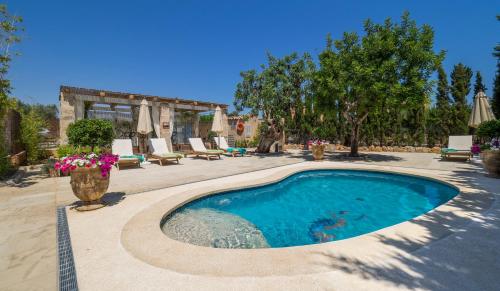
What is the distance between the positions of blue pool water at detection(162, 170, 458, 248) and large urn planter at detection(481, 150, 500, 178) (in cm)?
201

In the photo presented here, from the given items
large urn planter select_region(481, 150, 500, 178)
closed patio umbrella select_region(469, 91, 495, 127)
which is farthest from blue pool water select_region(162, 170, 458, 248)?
closed patio umbrella select_region(469, 91, 495, 127)

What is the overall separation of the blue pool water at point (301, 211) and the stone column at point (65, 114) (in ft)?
33.7

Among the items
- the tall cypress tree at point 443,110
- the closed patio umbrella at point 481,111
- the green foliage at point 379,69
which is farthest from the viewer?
the tall cypress tree at point 443,110

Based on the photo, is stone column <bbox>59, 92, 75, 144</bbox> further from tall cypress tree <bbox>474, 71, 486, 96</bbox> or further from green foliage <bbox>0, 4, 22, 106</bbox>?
tall cypress tree <bbox>474, 71, 486, 96</bbox>

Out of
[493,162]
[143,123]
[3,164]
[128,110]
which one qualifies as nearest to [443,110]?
[493,162]

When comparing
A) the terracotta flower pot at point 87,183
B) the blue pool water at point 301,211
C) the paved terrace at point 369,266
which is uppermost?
the terracotta flower pot at point 87,183

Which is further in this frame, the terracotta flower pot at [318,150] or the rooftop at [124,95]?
the terracotta flower pot at [318,150]

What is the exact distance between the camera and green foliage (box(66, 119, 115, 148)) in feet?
33.8

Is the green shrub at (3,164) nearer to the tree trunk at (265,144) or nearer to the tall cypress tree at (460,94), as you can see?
the tree trunk at (265,144)

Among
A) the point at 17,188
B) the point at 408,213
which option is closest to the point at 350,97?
the point at 408,213

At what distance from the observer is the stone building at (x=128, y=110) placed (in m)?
11.7

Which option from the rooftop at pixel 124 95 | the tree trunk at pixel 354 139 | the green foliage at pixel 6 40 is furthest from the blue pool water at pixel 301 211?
the rooftop at pixel 124 95

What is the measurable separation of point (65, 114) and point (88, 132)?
2534 millimetres

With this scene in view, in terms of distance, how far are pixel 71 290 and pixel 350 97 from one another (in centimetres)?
1303
